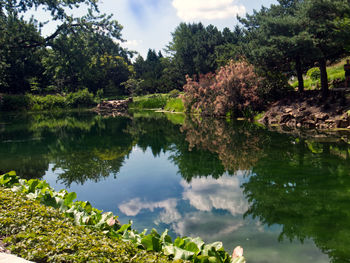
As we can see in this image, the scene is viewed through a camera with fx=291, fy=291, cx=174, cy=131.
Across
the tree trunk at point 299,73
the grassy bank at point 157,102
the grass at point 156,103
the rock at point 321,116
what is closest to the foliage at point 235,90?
the tree trunk at point 299,73

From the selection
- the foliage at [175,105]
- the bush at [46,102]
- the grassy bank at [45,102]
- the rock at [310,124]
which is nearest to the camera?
the rock at [310,124]

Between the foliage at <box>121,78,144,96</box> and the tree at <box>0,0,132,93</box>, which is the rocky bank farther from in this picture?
the foliage at <box>121,78,144,96</box>

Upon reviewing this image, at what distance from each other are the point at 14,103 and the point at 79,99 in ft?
27.6

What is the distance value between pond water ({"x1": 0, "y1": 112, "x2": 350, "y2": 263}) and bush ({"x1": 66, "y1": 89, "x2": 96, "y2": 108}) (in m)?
30.1

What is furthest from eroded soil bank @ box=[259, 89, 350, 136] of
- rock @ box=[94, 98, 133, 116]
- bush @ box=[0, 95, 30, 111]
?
bush @ box=[0, 95, 30, 111]

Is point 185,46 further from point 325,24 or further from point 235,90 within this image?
point 325,24

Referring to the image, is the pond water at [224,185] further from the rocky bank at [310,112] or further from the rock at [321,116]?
the rock at [321,116]

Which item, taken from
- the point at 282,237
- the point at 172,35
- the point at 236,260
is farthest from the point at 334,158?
the point at 172,35

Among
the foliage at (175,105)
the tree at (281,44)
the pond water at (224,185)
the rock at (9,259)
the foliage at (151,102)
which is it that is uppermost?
the tree at (281,44)

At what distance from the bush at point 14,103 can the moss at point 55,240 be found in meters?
38.2

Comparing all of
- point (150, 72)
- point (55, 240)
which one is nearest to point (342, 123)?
point (55, 240)

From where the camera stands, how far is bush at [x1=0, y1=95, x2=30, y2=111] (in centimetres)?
3703

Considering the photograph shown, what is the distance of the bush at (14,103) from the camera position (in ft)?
121

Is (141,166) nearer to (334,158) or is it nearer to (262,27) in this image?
(334,158)
